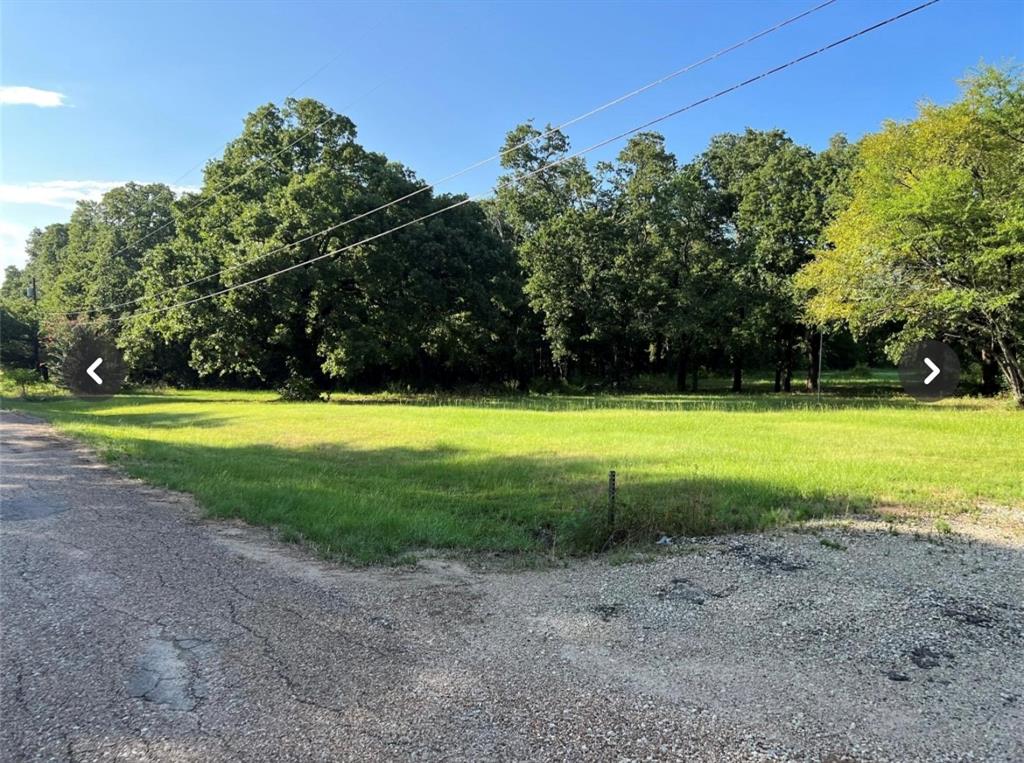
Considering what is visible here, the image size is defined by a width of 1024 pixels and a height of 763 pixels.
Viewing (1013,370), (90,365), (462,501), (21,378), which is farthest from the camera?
(90,365)

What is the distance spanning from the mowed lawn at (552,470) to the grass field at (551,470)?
0.04 meters

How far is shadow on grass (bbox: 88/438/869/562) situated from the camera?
22.4 feet

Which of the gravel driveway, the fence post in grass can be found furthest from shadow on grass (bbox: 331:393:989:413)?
the gravel driveway

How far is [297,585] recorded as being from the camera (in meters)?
5.19

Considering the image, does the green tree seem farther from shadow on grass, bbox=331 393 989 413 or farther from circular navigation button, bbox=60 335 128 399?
circular navigation button, bbox=60 335 128 399

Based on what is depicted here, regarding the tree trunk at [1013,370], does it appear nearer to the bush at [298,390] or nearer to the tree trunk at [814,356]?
the tree trunk at [814,356]

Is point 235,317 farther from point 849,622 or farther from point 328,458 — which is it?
point 849,622

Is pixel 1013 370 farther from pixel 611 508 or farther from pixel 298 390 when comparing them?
pixel 298 390

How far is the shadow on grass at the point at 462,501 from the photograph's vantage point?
682 centimetres

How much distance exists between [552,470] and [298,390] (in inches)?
1031

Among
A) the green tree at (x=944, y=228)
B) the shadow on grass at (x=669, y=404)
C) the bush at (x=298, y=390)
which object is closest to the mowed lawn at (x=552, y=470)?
the shadow on grass at (x=669, y=404)

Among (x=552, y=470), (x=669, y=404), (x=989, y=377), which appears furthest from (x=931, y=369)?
(x=552, y=470)

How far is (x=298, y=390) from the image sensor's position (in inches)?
1352

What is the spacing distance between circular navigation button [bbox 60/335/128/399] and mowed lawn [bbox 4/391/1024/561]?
21.8 m
